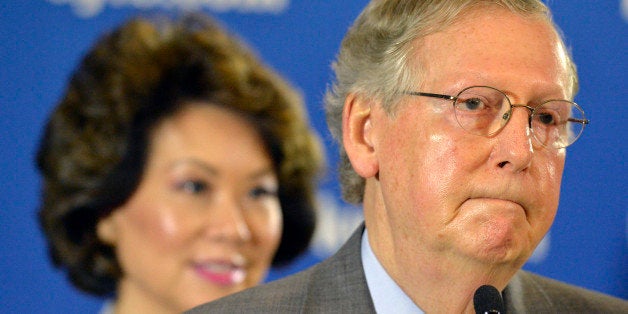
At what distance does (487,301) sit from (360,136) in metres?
0.58

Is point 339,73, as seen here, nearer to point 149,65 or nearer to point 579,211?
point 149,65

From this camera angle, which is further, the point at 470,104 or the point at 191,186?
the point at 191,186

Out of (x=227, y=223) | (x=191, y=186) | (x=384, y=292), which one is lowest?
(x=384, y=292)

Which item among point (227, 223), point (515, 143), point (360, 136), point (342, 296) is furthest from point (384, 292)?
point (227, 223)

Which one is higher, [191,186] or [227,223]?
[191,186]

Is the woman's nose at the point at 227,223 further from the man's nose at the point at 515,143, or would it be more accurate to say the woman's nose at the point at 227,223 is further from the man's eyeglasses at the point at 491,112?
the man's nose at the point at 515,143

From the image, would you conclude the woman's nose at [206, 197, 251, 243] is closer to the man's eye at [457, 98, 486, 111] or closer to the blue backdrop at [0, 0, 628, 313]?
the blue backdrop at [0, 0, 628, 313]

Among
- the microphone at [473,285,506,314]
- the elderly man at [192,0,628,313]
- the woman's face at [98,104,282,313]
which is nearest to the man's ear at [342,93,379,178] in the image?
the elderly man at [192,0,628,313]

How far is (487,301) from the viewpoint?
1.71 meters

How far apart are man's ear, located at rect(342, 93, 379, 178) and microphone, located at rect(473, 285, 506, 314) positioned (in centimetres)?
47

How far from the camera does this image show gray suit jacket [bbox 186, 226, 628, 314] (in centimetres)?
205

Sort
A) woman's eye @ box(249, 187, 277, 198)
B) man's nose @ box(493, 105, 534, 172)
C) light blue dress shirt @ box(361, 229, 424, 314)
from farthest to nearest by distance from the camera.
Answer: woman's eye @ box(249, 187, 277, 198) → light blue dress shirt @ box(361, 229, 424, 314) → man's nose @ box(493, 105, 534, 172)

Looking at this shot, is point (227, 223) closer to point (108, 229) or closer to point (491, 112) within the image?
point (108, 229)

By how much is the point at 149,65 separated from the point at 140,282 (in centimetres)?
79
